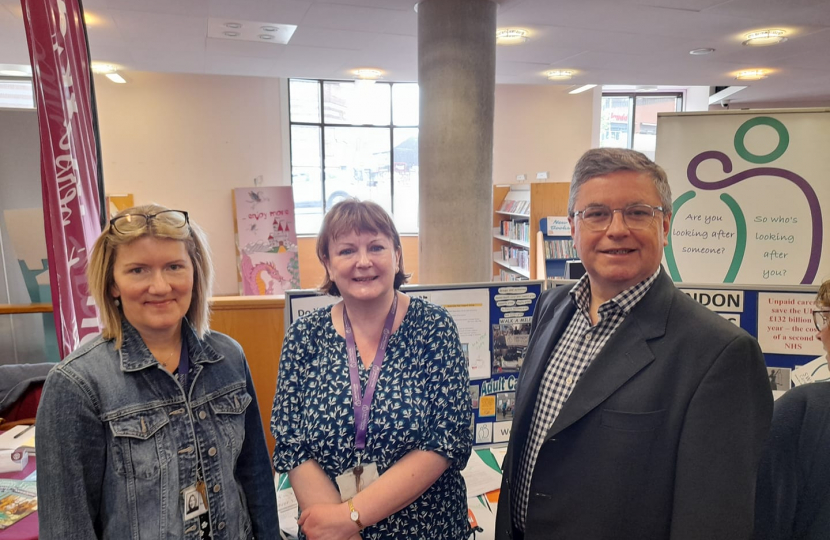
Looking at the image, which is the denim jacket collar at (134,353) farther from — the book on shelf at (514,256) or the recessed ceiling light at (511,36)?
the book on shelf at (514,256)

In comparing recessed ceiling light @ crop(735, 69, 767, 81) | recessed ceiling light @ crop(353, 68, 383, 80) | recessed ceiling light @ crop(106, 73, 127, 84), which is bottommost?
recessed ceiling light @ crop(353, 68, 383, 80)

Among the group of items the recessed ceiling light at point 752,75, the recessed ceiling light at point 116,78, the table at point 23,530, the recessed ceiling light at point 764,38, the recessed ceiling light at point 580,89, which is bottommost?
the table at point 23,530

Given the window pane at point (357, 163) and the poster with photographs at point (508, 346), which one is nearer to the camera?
the poster with photographs at point (508, 346)

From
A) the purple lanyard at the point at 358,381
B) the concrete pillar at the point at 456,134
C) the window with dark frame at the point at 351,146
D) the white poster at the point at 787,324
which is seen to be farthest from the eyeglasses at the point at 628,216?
the window with dark frame at the point at 351,146

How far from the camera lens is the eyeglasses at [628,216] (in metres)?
1.19

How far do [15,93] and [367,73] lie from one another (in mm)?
6052

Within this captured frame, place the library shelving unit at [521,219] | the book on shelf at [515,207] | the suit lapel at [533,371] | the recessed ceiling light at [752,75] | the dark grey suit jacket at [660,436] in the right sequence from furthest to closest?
the book on shelf at [515,207]
the library shelving unit at [521,219]
the recessed ceiling light at [752,75]
the suit lapel at [533,371]
the dark grey suit jacket at [660,436]

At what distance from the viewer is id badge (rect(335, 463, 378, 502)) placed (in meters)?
1.29

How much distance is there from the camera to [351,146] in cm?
948

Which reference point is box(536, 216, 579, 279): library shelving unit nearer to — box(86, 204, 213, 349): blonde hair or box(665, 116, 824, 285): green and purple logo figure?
box(665, 116, 824, 285): green and purple logo figure

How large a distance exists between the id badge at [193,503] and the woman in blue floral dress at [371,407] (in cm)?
20

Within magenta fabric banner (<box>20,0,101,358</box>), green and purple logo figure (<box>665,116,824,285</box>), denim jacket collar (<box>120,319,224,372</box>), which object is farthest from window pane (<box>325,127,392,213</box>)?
denim jacket collar (<box>120,319,224,372</box>)

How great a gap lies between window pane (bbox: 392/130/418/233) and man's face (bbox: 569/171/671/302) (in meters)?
8.46

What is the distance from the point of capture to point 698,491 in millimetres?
1015
